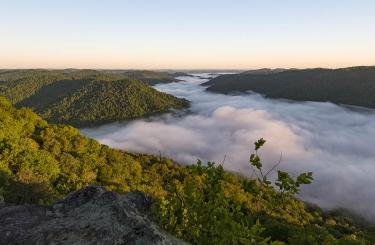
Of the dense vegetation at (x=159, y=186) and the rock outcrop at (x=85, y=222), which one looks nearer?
the dense vegetation at (x=159, y=186)

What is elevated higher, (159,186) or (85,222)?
(85,222)

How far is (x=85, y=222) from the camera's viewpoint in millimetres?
8047

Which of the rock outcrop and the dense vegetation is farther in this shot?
the rock outcrop

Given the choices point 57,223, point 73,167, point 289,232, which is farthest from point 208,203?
point 289,232

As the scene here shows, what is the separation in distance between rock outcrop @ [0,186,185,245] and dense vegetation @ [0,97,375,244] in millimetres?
567

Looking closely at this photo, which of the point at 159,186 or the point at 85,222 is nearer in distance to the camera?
the point at 85,222

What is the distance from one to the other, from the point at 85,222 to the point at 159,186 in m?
50.9

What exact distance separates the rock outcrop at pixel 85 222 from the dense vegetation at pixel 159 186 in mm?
567

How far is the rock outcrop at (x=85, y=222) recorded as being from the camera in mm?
7219

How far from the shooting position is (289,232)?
60531 millimetres

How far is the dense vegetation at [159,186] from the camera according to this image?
709 centimetres

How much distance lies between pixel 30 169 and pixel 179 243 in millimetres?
34235

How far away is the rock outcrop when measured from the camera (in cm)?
722

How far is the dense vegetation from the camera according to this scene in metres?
7.09
